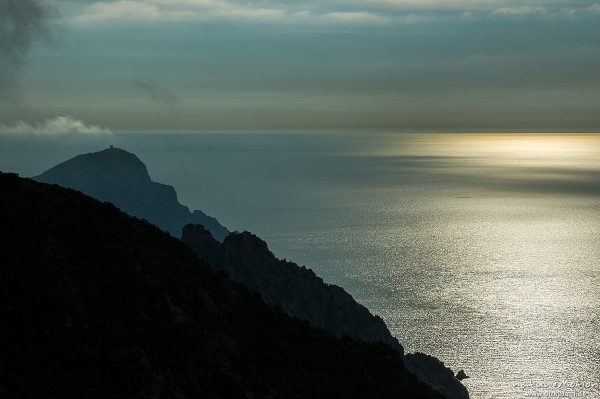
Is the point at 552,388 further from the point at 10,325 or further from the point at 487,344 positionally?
the point at 10,325

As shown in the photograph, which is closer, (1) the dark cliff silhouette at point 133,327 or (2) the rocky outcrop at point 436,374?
(1) the dark cliff silhouette at point 133,327

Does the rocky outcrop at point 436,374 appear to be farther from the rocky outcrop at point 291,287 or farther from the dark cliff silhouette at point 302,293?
the rocky outcrop at point 291,287

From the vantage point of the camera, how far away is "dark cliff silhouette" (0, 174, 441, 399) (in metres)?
32.0

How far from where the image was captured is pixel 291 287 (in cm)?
11081

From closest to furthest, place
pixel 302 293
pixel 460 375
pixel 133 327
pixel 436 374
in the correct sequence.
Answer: pixel 133 327 < pixel 436 374 < pixel 302 293 < pixel 460 375

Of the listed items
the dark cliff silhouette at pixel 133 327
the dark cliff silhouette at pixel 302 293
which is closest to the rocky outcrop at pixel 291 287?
the dark cliff silhouette at pixel 302 293

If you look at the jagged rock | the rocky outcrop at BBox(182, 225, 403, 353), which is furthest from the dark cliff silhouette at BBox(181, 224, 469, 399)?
the jagged rock

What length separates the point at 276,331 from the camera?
190 feet

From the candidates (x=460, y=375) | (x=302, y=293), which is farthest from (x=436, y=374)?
(x=302, y=293)

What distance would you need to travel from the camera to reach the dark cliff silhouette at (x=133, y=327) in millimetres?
31969

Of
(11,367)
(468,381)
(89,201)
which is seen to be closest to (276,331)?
(89,201)

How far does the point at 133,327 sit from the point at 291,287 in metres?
71.2

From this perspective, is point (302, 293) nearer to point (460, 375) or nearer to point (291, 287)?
point (291, 287)

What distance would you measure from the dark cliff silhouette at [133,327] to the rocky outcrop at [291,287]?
42.8 m
